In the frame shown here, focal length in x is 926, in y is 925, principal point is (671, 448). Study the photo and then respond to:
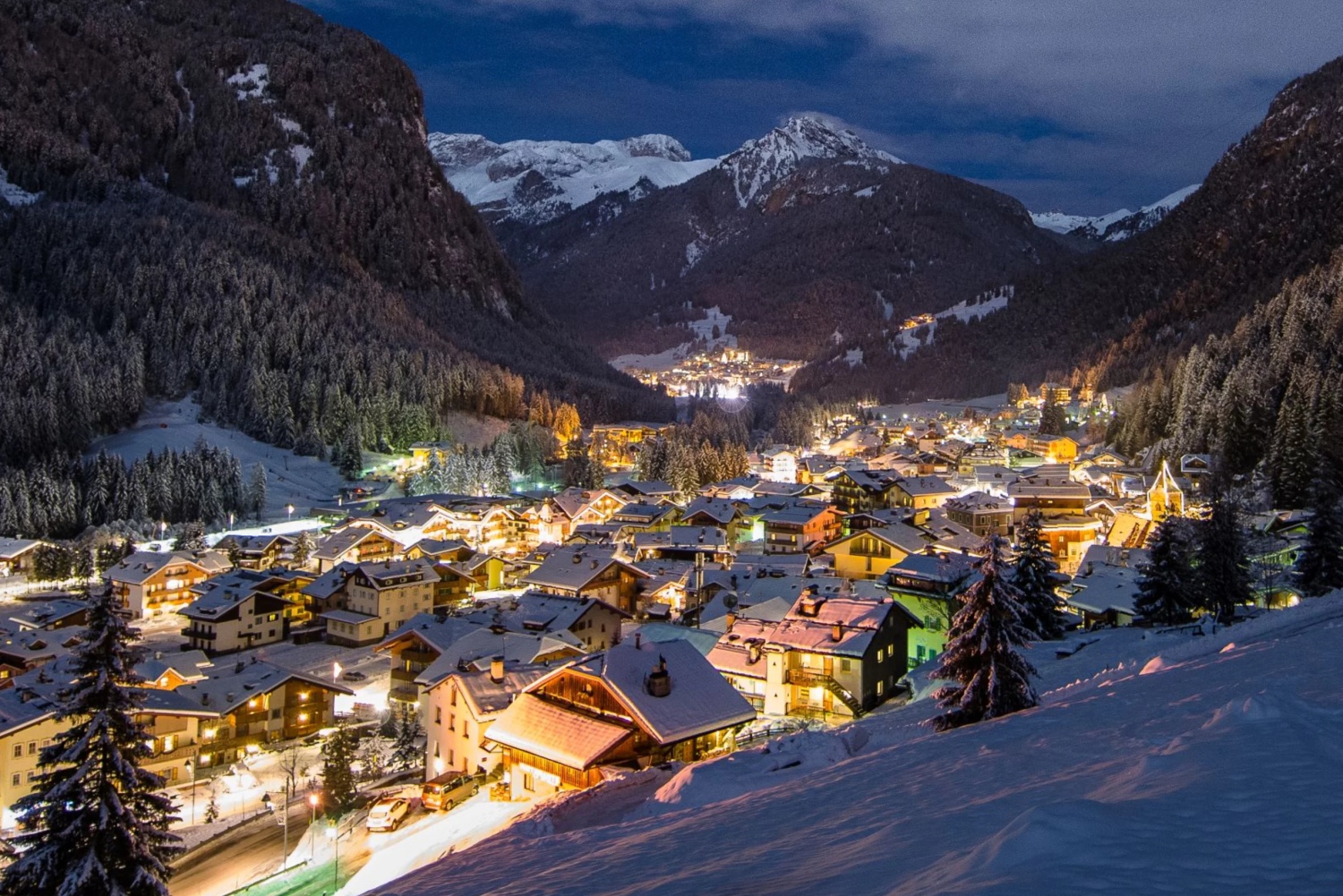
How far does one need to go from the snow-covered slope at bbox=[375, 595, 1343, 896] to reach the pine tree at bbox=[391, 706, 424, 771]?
1611 cm

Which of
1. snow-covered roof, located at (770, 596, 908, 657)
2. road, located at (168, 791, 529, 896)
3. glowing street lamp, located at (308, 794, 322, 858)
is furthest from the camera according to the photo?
snow-covered roof, located at (770, 596, 908, 657)

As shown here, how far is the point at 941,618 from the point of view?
3994 cm

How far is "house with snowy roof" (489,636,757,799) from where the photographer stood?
22.6m

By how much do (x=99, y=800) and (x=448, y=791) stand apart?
455 inches

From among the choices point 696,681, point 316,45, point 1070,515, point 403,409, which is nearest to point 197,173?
point 316,45

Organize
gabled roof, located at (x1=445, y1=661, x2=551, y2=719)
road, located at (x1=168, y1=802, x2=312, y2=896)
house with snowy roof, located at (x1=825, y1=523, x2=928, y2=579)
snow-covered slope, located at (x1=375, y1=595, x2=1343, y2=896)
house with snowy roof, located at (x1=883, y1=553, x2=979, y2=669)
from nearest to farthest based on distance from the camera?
snow-covered slope, located at (x1=375, y1=595, x2=1343, y2=896), road, located at (x1=168, y1=802, x2=312, y2=896), gabled roof, located at (x1=445, y1=661, x2=551, y2=719), house with snowy roof, located at (x1=883, y1=553, x2=979, y2=669), house with snowy roof, located at (x1=825, y1=523, x2=928, y2=579)

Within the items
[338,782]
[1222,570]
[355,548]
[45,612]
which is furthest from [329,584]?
[1222,570]

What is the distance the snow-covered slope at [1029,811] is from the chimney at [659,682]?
18.3 ft

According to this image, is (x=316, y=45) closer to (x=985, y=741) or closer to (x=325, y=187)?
(x=325, y=187)

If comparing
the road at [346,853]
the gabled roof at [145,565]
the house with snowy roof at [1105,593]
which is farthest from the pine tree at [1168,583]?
the gabled roof at [145,565]

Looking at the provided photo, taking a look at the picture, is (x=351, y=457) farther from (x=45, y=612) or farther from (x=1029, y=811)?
(x=1029, y=811)

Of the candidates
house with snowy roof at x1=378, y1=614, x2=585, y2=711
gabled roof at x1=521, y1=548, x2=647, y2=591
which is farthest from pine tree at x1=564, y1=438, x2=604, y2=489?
house with snowy roof at x1=378, y1=614, x2=585, y2=711

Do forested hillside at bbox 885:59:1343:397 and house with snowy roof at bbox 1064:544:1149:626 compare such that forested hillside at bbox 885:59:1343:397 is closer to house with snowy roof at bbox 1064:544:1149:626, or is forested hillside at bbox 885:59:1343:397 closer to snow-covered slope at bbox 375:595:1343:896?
house with snowy roof at bbox 1064:544:1149:626

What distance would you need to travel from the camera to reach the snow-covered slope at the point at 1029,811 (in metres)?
5.73
